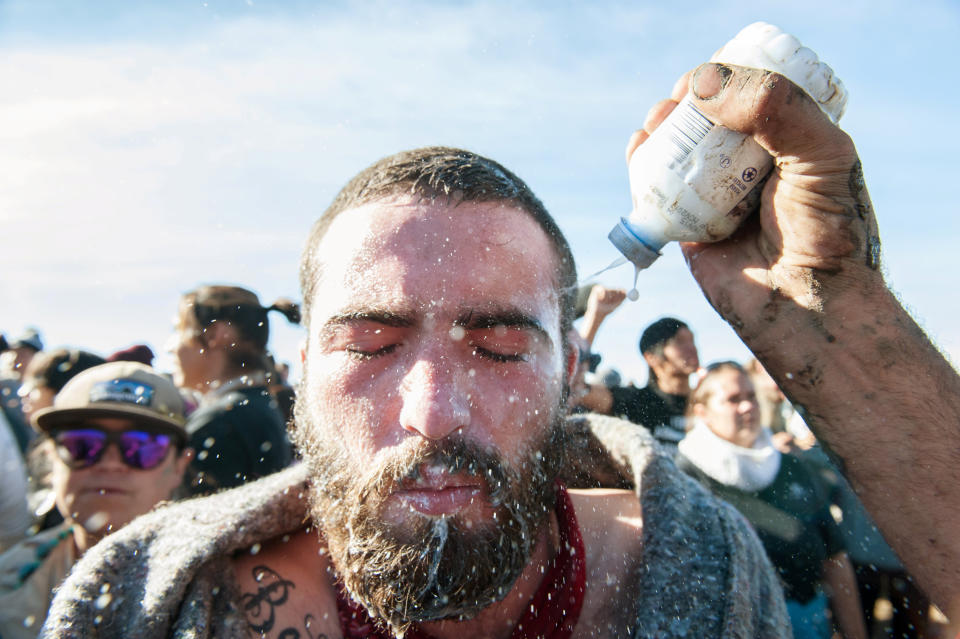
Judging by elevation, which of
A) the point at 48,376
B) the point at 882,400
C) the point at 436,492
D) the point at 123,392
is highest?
the point at 882,400

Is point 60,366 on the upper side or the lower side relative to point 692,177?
lower

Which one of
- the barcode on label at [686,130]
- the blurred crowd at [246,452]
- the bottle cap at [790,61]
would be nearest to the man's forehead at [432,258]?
the barcode on label at [686,130]

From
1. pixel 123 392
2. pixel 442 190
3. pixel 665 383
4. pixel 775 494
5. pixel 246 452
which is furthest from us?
pixel 665 383

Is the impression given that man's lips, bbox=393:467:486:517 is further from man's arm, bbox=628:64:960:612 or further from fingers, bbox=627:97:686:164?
fingers, bbox=627:97:686:164

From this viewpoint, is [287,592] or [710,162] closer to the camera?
[710,162]

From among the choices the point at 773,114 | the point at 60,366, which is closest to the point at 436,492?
the point at 773,114

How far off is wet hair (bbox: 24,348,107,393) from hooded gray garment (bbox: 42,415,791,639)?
2.58 m

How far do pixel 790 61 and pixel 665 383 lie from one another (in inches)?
125

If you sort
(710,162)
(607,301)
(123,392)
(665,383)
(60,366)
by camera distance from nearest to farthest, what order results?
(710,162) → (123,392) → (607,301) → (60,366) → (665,383)

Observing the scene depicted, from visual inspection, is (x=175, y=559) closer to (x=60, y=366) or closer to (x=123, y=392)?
(x=123, y=392)

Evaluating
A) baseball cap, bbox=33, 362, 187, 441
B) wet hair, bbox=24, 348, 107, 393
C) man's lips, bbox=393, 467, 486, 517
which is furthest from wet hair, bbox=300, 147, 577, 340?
wet hair, bbox=24, 348, 107, 393

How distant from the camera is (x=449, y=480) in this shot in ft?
5.52

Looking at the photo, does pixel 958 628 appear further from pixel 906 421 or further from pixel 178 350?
pixel 178 350

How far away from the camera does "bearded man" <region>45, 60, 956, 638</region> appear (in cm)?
170
